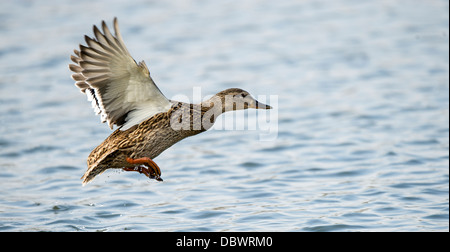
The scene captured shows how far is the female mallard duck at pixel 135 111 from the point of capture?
630 centimetres

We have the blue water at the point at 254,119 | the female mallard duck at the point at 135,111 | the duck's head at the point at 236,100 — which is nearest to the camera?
the female mallard duck at the point at 135,111

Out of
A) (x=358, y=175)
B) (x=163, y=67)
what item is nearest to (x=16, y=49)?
(x=163, y=67)

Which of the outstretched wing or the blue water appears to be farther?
the blue water

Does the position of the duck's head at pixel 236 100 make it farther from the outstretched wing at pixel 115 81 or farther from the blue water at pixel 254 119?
the blue water at pixel 254 119

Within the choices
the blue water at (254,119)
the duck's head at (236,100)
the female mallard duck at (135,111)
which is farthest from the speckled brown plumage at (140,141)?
the blue water at (254,119)

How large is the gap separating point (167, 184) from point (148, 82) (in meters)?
2.49

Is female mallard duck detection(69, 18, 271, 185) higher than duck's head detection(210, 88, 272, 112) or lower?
lower

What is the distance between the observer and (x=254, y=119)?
1091 centimetres

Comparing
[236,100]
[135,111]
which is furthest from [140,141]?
[236,100]

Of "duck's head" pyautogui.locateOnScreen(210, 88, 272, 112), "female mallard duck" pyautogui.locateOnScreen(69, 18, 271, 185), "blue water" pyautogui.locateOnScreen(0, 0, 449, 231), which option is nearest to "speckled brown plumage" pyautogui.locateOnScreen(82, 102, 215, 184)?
"female mallard duck" pyautogui.locateOnScreen(69, 18, 271, 185)

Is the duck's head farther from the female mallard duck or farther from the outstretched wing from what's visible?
the outstretched wing

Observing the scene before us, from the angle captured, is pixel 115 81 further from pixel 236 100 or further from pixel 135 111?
pixel 236 100

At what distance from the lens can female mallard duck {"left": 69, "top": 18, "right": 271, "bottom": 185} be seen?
630 centimetres

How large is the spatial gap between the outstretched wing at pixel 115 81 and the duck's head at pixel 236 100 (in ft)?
1.62
